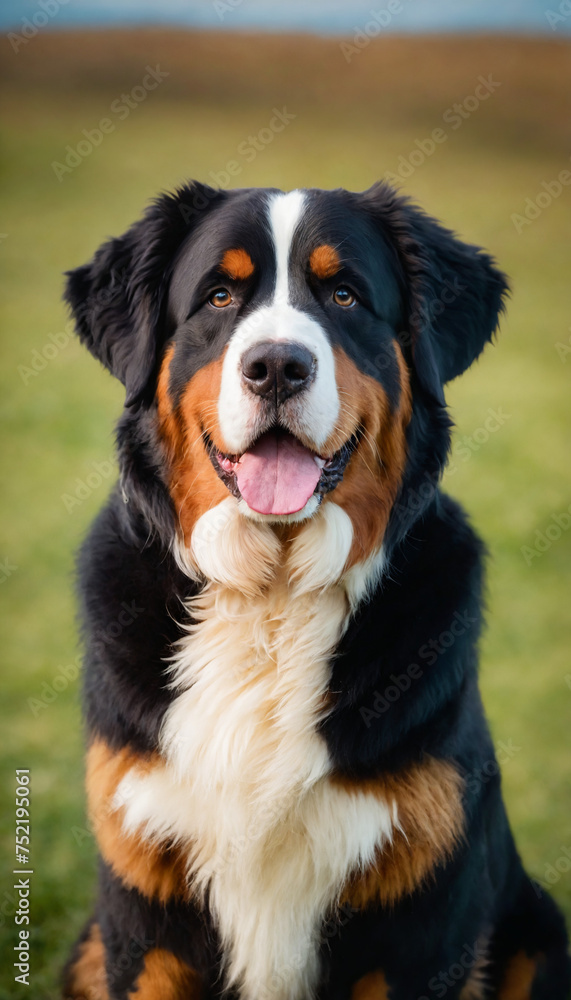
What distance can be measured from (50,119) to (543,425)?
31.1 ft

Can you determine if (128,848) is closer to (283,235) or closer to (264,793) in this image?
(264,793)

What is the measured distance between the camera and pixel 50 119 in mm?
14688

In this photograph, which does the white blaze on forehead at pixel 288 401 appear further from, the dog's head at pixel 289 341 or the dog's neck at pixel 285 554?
the dog's neck at pixel 285 554

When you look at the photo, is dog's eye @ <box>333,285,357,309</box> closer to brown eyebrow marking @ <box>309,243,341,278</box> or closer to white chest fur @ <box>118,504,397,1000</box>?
brown eyebrow marking @ <box>309,243,341,278</box>

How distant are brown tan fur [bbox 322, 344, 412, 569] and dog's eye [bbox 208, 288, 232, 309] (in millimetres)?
393

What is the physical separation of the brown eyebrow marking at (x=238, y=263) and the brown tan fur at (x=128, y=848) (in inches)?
56.5

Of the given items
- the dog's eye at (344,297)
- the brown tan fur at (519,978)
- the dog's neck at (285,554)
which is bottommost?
the brown tan fur at (519,978)

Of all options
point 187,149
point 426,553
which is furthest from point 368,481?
point 187,149

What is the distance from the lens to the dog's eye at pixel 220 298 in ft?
8.85

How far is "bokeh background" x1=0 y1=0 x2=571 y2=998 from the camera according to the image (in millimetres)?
8555

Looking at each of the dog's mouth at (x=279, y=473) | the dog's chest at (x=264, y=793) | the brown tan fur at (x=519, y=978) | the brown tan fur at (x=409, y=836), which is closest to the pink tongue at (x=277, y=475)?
the dog's mouth at (x=279, y=473)

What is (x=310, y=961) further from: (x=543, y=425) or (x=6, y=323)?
(x=6, y=323)

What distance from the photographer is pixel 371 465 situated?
2.68 m

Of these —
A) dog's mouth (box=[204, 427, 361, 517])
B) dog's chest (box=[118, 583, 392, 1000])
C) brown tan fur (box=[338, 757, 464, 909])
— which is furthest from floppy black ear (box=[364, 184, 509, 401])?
brown tan fur (box=[338, 757, 464, 909])
